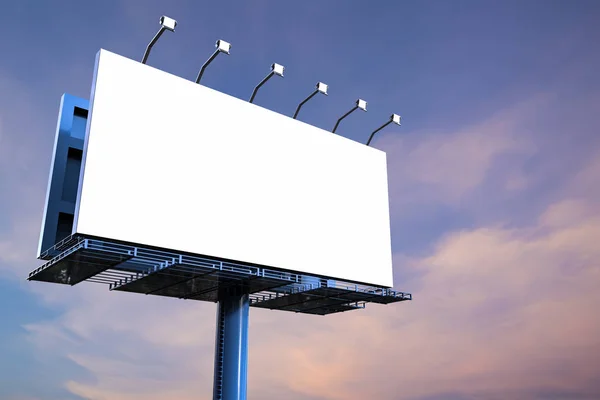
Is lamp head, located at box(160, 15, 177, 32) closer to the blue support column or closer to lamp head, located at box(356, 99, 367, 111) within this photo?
lamp head, located at box(356, 99, 367, 111)

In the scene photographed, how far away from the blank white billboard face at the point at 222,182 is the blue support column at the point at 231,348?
8.90 ft

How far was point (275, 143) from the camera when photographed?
92.5ft

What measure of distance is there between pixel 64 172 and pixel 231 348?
10515mm

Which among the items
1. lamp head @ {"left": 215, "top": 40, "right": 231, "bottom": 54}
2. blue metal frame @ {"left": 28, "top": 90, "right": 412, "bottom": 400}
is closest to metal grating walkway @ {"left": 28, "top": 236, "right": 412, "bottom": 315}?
blue metal frame @ {"left": 28, "top": 90, "right": 412, "bottom": 400}

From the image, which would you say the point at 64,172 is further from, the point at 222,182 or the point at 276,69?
the point at 276,69

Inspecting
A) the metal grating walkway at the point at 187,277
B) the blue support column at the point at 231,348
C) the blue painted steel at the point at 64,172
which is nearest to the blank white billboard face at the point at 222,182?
the metal grating walkway at the point at 187,277

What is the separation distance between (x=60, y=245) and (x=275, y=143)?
10568 millimetres

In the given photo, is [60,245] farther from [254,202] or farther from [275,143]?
[275,143]

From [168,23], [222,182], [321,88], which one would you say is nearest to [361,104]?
[321,88]

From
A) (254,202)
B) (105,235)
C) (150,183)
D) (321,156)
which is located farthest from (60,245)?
(321,156)

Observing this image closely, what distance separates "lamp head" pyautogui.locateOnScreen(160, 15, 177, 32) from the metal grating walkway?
8823 millimetres

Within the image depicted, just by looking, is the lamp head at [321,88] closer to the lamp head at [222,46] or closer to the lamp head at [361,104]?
the lamp head at [361,104]

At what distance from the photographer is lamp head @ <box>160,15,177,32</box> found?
2370 centimetres

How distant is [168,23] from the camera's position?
23797 mm
